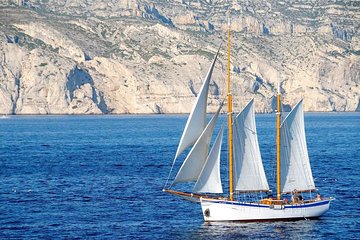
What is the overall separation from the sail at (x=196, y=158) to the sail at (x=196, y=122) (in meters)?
0.47

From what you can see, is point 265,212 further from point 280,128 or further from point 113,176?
point 113,176

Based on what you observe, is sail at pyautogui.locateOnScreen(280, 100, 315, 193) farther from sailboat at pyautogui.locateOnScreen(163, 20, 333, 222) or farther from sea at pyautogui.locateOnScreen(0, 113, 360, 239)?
sea at pyautogui.locateOnScreen(0, 113, 360, 239)

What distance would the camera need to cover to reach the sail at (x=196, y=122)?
208 feet

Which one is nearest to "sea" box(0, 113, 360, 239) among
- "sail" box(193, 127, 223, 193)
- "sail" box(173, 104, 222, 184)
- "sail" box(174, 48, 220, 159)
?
"sail" box(193, 127, 223, 193)

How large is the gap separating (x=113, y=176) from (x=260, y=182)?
35516 mm

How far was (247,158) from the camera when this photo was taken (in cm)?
6812

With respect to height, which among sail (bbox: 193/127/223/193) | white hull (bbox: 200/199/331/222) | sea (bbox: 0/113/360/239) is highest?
sail (bbox: 193/127/223/193)

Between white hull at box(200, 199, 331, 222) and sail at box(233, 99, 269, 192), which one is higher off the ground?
sail at box(233, 99, 269, 192)

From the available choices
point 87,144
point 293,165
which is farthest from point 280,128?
point 87,144

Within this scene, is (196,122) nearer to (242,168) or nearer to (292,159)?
(242,168)

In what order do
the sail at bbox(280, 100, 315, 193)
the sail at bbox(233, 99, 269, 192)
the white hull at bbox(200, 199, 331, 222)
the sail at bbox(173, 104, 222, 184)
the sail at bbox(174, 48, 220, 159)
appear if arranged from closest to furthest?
the sail at bbox(174, 48, 220, 159) → the sail at bbox(173, 104, 222, 184) → the white hull at bbox(200, 199, 331, 222) → the sail at bbox(233, 99, 269, 192) → the sail at bbox(280, 100, 315, 193)

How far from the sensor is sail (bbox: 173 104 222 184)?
64.3 m

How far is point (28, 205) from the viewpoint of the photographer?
78438 millimetres

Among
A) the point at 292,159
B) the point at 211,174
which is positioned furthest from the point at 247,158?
the point at 292,159
